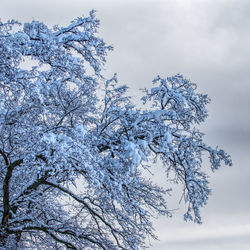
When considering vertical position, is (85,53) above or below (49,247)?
above

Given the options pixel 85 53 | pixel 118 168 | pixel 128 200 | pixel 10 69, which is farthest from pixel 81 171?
pixel 85 53

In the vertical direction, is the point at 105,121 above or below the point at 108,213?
above

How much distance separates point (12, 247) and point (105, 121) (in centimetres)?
409

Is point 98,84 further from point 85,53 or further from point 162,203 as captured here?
point 162,203

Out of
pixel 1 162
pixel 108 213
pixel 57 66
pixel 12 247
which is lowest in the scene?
pixel 12 247

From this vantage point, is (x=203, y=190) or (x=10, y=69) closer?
(x=10, y=69)

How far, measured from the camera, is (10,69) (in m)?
7.50

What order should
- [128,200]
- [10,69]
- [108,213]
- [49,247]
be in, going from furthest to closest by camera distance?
[49,247] < [108,213] < [128,200] < [10,69]

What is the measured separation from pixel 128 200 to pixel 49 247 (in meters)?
3.07

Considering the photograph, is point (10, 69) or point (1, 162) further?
point (1, 162)

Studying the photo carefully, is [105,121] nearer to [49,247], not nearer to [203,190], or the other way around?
[203,190]

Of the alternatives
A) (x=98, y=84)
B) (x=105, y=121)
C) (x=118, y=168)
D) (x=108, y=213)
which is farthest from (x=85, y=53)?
(x=108, y=213)

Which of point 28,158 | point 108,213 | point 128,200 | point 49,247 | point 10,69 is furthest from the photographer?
point 49,247

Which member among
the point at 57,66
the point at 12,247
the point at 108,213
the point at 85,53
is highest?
the point at 85,53
